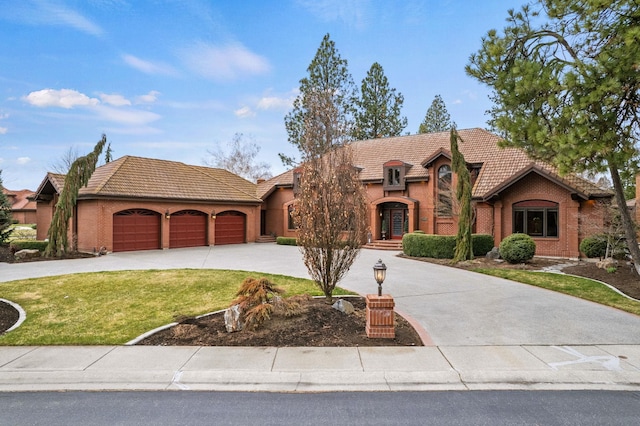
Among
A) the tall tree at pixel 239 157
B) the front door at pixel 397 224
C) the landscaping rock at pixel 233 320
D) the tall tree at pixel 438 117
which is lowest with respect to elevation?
the landscaping rock at pixel 233 320

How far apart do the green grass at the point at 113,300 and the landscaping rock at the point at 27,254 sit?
6.99 meters

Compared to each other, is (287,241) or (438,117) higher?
(438,117)

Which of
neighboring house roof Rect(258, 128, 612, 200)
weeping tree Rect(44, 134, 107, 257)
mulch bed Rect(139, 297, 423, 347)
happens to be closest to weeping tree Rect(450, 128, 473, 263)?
neighboring house roof Rect(258, 128, 612, 200)

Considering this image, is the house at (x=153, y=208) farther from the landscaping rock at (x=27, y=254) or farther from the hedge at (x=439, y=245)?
the hedge at (x=439, y=245)

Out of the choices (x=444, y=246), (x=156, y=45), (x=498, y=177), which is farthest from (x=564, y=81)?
(x=156, y=45)

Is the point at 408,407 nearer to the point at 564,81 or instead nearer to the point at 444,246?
the point at 564,81

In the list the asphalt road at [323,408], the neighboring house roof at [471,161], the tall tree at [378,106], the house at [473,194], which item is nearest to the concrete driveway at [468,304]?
the asphalt road at [323,408]

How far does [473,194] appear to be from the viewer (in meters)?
18.6

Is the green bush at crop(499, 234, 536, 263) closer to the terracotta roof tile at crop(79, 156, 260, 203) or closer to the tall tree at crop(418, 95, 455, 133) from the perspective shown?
the terracotta roof tile at crop(79, 156, 260, 203)

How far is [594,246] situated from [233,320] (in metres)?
15.6

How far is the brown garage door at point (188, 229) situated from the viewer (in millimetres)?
21688

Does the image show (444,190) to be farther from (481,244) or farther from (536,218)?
(536,218)

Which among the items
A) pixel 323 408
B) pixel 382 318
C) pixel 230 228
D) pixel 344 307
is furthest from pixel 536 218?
pixel 230 228

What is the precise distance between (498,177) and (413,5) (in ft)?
33.8
